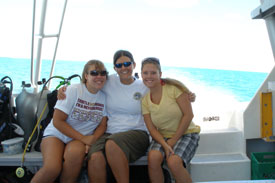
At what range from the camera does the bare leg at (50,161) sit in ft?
5.13

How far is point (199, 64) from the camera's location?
3078 cm

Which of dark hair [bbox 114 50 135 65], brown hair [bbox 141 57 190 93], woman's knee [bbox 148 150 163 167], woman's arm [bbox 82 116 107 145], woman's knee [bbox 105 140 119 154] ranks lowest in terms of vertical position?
woman's knee [bbox 148 150 163 167]

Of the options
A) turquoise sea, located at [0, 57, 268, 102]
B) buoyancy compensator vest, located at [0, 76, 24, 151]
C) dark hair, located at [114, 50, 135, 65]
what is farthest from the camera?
turquoise sea, located at [0, 57, 268, 102]

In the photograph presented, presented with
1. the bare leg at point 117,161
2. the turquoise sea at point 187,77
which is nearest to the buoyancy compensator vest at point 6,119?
the bare leg at point 117,161

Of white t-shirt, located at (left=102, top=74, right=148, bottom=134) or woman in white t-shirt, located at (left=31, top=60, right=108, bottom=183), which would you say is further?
white t-shirt, located at (left=102, top=74, right=148, bottom=134)

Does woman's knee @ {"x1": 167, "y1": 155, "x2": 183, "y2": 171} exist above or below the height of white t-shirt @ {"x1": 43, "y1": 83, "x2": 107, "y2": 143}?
below

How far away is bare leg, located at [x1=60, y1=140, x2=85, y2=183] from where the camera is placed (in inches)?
64.6

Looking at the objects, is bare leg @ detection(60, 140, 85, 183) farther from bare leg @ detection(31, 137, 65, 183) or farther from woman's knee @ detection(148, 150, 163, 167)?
woman's knee @ detection(148, 150, 163, 167)

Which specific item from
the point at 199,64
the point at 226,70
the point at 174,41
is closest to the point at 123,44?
the point at 174,41

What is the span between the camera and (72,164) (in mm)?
1640

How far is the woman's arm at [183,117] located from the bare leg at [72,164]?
71cm

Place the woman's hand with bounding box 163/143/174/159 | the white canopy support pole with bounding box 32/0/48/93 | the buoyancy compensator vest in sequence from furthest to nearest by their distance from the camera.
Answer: the white canopy support pole with bounding box 32/0/48/93
the buoyancy compensator vest
the woman's hand with bounding box 163/143/174/159

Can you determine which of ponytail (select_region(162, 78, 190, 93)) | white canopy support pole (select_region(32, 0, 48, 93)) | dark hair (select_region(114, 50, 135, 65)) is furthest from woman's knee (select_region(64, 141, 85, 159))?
white canopy support pole (select_region(32, 0, 48, 93))

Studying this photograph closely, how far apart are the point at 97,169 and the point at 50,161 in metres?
0.35
